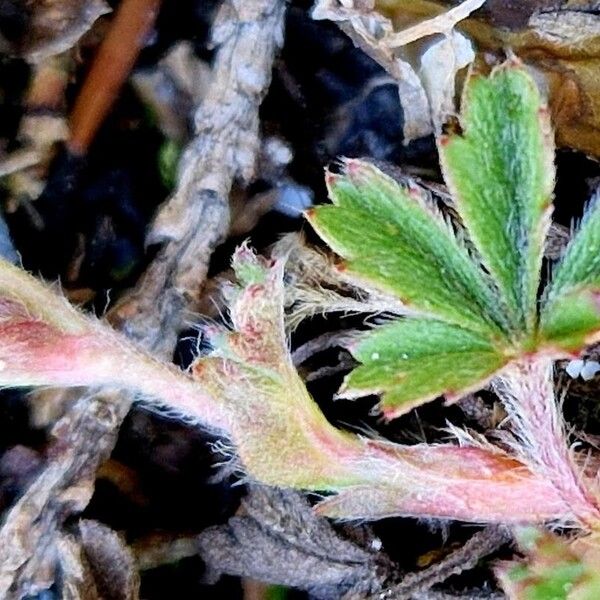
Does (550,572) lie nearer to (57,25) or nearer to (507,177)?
(507,177)

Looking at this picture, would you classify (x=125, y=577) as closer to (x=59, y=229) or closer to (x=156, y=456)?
(x=156, y=456)

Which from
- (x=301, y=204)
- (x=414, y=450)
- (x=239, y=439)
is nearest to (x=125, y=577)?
(x=239, y=439)

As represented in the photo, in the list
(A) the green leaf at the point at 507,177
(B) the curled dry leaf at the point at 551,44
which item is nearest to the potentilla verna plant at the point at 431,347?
(A) the green leaf at the point at 507,177

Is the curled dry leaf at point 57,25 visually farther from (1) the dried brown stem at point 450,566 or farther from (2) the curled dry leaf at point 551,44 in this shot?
(1) the dried brown stem at point 450,566

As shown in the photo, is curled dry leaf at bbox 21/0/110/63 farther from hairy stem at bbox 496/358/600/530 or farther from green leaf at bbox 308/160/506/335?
hairy stem at bbox 496/358/600/530

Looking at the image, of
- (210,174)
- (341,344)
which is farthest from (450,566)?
(210,174)

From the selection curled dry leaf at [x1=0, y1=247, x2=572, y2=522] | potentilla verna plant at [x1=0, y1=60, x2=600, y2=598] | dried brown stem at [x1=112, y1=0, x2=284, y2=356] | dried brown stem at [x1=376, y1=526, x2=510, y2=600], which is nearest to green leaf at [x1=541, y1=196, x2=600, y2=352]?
potentilla verna plant at [x1=0, y1=60, x2=600, y2=598]
